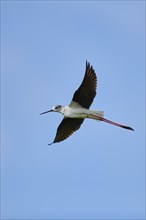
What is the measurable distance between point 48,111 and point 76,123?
0.92 metres

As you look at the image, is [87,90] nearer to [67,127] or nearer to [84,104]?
[84,104]

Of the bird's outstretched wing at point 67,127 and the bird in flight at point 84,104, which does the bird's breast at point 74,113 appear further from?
the bird's outstretched wing at point 67,127

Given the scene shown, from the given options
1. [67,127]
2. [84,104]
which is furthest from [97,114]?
[67,127]

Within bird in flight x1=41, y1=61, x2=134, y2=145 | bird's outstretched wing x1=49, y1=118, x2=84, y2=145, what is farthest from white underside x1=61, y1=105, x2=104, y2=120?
bird's outstretched wing x1=49, y1=118, x2=84, y2=145

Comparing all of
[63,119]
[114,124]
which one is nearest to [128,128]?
[114,124]

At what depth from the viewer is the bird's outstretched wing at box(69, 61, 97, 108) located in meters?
21.1

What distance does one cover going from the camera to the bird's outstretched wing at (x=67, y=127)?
2233cm

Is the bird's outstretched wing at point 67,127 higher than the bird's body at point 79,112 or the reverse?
the reverse

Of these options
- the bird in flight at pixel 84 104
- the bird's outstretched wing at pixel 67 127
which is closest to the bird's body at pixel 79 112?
the bird in flight at pixel 84 104

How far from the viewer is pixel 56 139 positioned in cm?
2266

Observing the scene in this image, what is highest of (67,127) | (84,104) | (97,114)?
(84,104)

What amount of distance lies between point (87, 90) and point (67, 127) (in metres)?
1.60

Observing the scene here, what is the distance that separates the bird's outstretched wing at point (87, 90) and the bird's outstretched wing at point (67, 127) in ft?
2.93

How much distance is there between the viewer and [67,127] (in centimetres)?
2245
